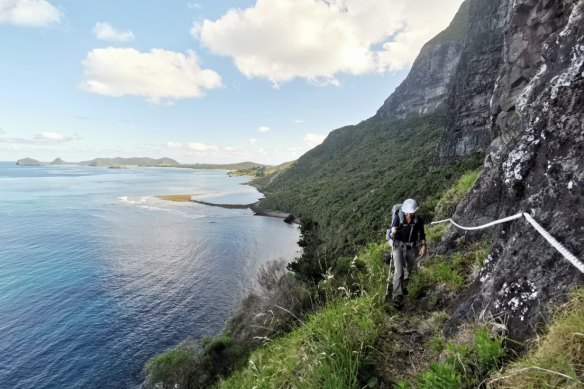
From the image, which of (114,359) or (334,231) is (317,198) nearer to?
(334,231)

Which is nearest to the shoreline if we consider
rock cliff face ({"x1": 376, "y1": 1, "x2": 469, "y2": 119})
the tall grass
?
rock cliff face ({"x1": 376, "y1": 1, "x2": 469, "y2": 119})

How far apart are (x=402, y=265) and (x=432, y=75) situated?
5679 inches

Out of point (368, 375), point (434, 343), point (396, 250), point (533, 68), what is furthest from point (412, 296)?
point (533, 68)

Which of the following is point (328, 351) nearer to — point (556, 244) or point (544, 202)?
point (556, 244)

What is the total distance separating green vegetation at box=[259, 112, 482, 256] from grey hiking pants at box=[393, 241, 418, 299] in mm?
12713

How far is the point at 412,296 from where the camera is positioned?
6930 mm

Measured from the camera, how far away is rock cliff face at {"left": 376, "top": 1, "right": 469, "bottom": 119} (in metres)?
127

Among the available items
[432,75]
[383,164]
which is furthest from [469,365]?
[432,75]

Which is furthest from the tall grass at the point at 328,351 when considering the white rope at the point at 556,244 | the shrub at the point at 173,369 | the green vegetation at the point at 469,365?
the shrub at the point at 173,369

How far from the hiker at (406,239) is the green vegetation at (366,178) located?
1277cm

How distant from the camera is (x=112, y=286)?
46.7m

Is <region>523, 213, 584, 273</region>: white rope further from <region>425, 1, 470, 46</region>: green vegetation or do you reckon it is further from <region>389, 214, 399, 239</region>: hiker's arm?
<region>425, 1, 470, 46</region>: green vegetation

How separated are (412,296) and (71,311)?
44.2 m

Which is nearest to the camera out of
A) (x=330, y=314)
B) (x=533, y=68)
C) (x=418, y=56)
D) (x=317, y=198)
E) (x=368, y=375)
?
(x=368, y=375)
